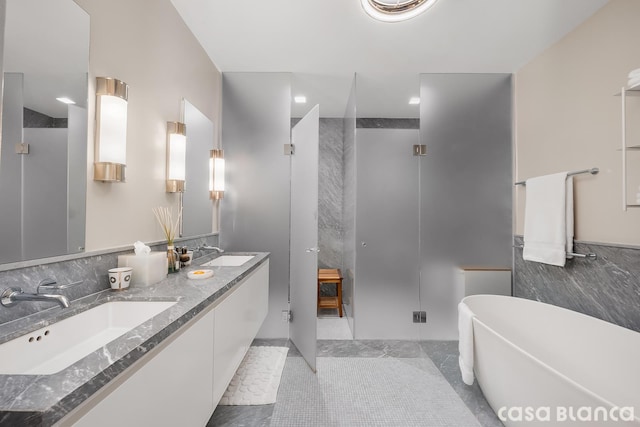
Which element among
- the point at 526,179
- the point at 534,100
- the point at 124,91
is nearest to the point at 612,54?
the point at 534,100

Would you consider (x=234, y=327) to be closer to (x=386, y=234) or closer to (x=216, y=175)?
(x=216, y=175)

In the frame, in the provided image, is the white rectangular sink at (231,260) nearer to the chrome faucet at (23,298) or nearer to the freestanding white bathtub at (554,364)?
the chrome faucet at (23,298)

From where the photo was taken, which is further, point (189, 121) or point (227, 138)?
point (227, 138)

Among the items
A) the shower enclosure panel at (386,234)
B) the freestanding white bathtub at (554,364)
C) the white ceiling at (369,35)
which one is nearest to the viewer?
the freestanding white bathtub at (554,364)

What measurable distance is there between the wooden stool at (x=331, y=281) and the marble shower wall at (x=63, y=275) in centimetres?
228

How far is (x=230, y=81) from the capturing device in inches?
113

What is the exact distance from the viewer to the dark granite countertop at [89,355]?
1.67 ft

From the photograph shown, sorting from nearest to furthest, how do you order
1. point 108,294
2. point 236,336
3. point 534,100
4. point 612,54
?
point 108,294
point 236,336
point 612,54
point 534,100

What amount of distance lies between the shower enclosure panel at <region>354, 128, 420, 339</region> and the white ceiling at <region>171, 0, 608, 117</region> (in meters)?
0.70

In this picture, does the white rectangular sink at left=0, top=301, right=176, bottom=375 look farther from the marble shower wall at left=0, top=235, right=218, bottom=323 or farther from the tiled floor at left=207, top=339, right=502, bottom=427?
the tiled floor at left=207, top=339, right=502, bottom=427

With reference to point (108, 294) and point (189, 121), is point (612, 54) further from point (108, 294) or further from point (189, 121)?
point (108, 294)

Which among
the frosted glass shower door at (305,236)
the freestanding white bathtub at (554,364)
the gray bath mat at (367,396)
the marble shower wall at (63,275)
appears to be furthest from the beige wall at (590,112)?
the marble shower wall at (63,275)

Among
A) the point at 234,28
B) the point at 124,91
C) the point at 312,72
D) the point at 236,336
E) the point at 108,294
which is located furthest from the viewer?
the point at 312,72

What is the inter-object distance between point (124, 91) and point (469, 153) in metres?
2.89
